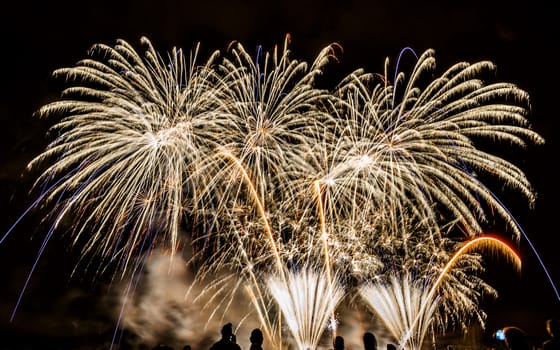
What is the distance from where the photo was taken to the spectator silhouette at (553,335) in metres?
6.57

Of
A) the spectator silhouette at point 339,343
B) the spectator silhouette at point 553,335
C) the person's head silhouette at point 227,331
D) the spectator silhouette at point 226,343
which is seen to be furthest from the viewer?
the spectator silhouette at point 339,343

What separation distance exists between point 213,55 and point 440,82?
9.50 meters

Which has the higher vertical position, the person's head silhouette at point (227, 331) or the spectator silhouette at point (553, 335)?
the person's head silhouette at point (227, 331)

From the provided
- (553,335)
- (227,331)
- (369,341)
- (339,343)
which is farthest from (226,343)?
(553,335)

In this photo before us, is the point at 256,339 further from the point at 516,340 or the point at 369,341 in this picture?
the point at 516,340

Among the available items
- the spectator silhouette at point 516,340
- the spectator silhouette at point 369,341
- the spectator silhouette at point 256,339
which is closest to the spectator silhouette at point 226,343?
the spectator silhouette at point 256,339

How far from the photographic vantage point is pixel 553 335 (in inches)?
267

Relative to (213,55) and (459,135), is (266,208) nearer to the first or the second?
(213,55)

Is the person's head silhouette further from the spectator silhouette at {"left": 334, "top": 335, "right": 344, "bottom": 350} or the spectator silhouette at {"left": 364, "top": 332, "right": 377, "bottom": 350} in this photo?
the spectator silhouette at {"left": 364, "top": 332, "right": 377, "bottom": 350}

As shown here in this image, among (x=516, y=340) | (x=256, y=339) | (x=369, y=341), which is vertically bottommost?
(x=516, y=340)

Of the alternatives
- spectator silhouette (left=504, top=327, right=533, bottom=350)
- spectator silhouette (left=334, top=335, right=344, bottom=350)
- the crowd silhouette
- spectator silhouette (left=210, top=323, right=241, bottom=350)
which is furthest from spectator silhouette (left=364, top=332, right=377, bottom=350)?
spectator silhouette (left=210, top=323, right=241, bottom=350)

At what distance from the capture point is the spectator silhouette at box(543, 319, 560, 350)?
6.57 metres

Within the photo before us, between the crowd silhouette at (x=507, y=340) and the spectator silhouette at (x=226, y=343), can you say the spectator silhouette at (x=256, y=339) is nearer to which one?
the crowd silhouette at (x=507, y=340)

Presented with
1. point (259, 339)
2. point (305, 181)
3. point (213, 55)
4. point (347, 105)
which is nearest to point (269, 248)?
point (305, 181)
